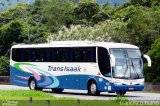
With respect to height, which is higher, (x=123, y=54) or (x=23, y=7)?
(x=23, y=7)

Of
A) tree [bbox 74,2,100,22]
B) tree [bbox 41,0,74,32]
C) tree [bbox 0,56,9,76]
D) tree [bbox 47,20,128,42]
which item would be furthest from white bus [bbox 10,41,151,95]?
tree [bbox 74,2,100,22]

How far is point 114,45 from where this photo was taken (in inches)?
1215

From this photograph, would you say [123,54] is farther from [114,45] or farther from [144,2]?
[144,2]

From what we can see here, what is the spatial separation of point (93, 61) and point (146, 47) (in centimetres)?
1788

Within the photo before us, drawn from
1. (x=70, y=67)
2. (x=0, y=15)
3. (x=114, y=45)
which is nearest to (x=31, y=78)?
(x=70, y=67)

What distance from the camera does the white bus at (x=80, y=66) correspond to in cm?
3034

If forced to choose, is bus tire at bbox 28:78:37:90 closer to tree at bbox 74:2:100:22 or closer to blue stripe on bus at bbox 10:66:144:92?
blue stripe on bus at bbox 10:66:144:92

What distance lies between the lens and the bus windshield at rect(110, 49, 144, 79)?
30.3 metres

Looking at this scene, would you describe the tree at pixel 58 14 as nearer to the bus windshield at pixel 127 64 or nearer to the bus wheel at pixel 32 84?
the bus wheel at pixel 32 84

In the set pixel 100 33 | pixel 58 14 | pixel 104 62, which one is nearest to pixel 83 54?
pixel 104 62

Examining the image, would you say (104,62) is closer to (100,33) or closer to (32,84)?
(32,84)

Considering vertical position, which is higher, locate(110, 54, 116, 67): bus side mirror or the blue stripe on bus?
locate(110, 54, 116, 67): bus side mirror

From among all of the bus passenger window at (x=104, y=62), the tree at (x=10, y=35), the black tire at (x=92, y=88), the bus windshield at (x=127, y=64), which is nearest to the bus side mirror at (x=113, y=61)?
the bus windshield at (x=127, y=64)

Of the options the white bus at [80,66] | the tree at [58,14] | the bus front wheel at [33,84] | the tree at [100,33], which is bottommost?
the bus front wheel at [33,84]
